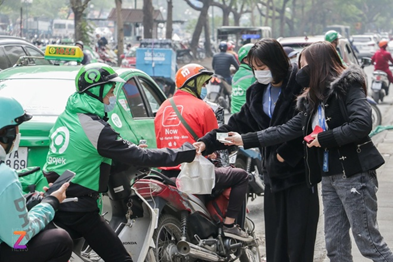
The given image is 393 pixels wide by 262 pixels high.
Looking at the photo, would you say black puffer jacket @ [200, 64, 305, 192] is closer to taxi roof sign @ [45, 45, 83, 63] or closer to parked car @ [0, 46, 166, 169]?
parked car @ [0, 46, 166, 169]

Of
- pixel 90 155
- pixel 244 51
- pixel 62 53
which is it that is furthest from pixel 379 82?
pixel 90 155

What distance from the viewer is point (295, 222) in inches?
189

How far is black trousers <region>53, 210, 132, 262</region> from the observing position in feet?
13.8

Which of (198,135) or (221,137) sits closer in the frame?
(221,137)

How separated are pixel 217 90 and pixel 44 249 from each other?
13.1m

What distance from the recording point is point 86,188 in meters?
4.21

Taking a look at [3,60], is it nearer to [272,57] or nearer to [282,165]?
[272,57]

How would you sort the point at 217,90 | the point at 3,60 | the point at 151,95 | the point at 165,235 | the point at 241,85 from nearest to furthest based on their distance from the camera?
the point at 165,235 < the point at 151,95 < the point at 241,85 < the point at 3,60 < the point at 217,90

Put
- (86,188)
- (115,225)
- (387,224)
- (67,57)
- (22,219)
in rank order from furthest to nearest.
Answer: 1. (67,57)
2. (387,224)
3. (115,225)
4. (86,188)
5. (22,219)

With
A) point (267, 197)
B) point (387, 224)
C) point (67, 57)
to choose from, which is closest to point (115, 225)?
point (267, 197)

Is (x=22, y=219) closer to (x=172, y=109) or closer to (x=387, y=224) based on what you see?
(x=172, y=109)

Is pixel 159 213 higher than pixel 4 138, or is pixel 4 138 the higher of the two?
pixel 4 138

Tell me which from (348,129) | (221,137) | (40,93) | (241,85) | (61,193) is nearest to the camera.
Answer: (61,193)

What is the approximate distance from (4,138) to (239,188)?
7.95ft
